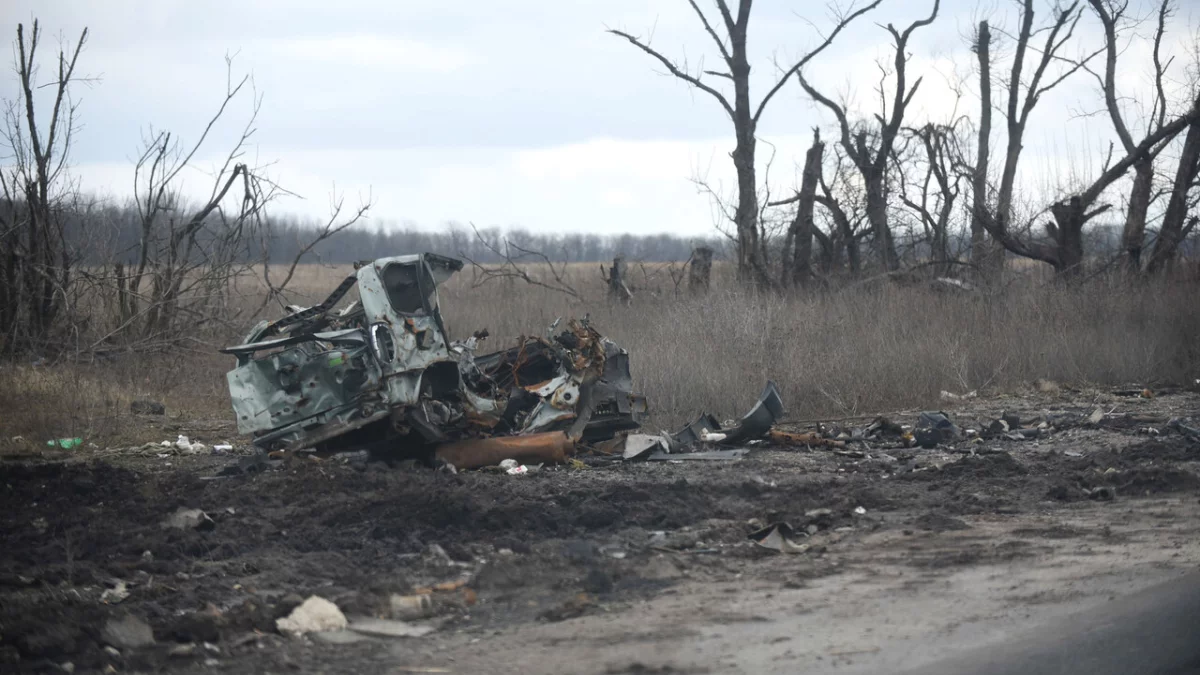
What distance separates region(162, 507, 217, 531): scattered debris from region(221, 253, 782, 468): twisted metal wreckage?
166 centimetres

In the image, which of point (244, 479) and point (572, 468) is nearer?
point (244, 479)

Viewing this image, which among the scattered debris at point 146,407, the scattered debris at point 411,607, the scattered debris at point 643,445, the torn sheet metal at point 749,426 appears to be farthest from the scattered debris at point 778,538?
the scattered debris at point 146,407

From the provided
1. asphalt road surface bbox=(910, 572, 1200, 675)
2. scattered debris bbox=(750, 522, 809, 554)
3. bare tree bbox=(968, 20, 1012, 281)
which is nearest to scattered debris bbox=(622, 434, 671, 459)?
scattered debris bbox=(750, 522, 809, 554)

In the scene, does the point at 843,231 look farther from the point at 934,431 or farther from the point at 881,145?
the point at 934,431

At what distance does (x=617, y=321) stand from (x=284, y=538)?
1205cm

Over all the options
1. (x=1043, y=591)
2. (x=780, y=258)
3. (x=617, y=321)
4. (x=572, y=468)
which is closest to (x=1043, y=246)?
(x=780, y=258)

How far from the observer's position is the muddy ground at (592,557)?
4.34 meters

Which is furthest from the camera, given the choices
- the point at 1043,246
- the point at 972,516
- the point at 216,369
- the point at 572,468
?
the point at 1043,246

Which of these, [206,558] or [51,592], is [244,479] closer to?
[206,558]

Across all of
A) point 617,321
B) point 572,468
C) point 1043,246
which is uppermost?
point 1043,246

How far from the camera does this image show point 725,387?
12484mm

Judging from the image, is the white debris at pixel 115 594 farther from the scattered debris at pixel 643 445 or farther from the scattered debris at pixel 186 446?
the scattered debris at pixel 186 446

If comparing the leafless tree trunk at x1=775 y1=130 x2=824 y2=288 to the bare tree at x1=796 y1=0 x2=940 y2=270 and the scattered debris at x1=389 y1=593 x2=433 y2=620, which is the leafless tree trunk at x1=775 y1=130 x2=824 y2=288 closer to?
the bare tree at x1=796 y1=0 x2=940 y2=270

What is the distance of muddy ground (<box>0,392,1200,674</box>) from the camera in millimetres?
4344
